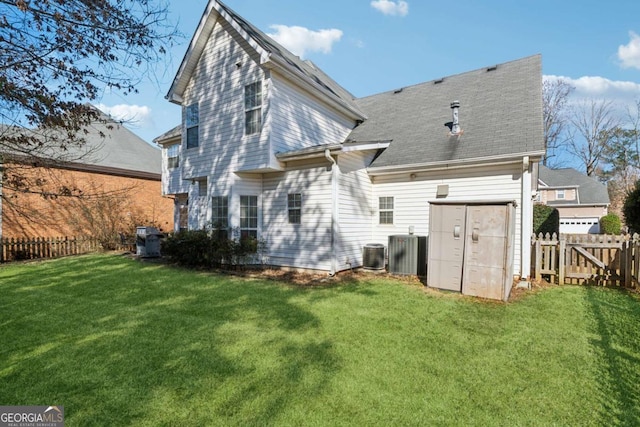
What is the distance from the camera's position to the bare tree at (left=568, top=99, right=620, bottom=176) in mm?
32969

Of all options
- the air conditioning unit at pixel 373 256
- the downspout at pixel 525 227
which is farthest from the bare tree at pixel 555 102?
the air conditioning unit at pixel 373 256

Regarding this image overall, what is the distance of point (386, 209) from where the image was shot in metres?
10.8

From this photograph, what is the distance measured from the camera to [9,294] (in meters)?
7.18

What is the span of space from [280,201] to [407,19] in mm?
8800

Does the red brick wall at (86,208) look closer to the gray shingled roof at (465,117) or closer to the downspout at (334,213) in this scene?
the downspout at (334,213)

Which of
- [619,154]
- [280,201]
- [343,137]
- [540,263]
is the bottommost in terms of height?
[540,263]

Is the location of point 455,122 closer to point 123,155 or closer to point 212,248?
point 212,248

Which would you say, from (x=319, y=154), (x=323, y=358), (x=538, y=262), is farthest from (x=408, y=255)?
(x=323, y=358)

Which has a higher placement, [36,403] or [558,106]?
[558,106]

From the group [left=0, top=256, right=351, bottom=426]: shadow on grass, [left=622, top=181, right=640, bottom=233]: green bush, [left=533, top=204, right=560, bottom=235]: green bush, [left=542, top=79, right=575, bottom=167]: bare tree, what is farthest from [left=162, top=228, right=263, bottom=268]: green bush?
[left=542, top=79, right=575, bottom=167]: bare tree

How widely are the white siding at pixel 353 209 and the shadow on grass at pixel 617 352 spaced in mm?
5816

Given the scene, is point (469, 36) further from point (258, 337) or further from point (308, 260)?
point (258, 337)

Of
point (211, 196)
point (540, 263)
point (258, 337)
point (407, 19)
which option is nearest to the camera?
point (258, 337)

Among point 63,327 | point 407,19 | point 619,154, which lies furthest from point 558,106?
point 63,327
